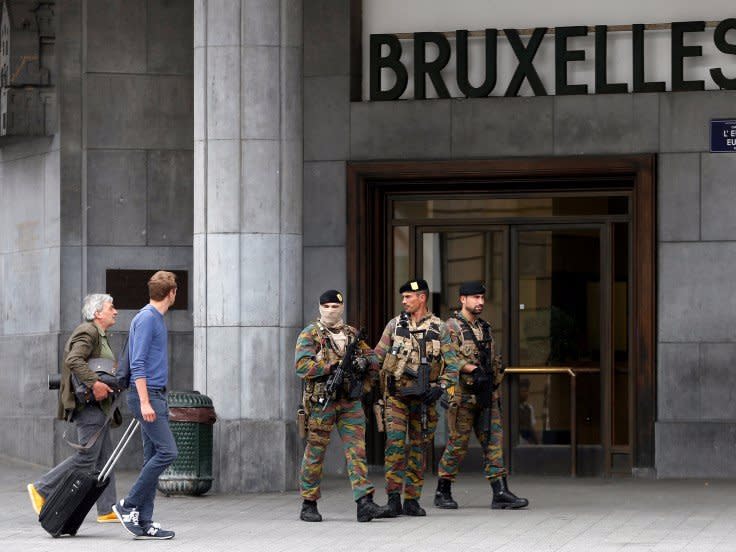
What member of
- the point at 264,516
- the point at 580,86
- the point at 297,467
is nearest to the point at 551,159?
the point at 580,86

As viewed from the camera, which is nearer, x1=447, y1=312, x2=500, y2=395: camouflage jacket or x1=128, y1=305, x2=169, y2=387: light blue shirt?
x1=128, y1=305, x2=169, y2=387: light blue shirt

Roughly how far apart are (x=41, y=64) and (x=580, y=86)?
5.56 meters

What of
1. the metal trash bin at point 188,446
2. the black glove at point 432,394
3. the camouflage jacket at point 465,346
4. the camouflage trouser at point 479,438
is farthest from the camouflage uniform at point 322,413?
the metal trash bin at point 188,446

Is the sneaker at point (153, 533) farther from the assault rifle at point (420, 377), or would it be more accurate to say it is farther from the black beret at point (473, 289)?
the black beret at point (473, 289)

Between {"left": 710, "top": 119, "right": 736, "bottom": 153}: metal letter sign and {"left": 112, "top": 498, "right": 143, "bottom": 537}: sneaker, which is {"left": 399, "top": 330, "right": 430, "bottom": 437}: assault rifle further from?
{"left": 710, "top": 119, "right": 736, "bottom": 153}: metal letter sign

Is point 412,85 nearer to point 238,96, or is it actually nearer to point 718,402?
point 238,96

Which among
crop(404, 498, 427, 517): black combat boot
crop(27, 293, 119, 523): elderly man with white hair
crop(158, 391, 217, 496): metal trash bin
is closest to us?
crop(27, 293, 119, 523): elderly man with white hair

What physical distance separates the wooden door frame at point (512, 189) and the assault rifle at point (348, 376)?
3893 mm

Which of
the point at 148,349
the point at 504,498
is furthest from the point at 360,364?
the point at 504,498

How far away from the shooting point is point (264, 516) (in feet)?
43.0

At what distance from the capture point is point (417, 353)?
42.2ft

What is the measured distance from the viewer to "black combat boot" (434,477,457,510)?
13531mm

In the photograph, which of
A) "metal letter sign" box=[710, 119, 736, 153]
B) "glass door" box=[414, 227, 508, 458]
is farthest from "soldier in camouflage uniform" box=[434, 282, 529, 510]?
"metal letter sign" box=[710, 119, 736, 153]

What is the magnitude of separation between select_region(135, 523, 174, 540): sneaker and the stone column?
3234mm
